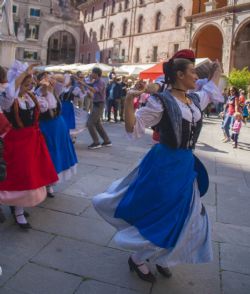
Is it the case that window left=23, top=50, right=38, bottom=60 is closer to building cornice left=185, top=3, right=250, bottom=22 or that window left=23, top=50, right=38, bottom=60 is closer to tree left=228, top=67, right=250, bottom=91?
building cornice left=185, top=3, right=250, bottom=22

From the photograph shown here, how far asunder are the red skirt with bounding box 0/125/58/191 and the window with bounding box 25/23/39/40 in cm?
5315

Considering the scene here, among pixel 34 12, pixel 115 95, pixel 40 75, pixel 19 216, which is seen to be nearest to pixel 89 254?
pixel 19 216

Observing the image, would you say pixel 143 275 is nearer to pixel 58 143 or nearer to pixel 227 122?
pixel 58 143

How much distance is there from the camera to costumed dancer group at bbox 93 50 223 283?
3.06 meters

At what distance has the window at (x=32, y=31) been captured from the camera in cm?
5406

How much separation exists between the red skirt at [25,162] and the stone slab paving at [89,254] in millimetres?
490

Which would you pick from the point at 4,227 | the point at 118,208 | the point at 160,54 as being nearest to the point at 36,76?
the point at 4,227

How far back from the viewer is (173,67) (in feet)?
10.6

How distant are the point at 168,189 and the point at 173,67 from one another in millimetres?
978

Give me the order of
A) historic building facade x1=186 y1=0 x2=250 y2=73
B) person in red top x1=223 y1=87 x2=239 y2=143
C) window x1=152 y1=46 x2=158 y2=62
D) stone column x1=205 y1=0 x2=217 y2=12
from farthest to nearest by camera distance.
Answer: window x1=152 y1=46 x2=158 y2=62
stone column x1=205 y1=0 x2=217 y2=12
historic building facade x1=186 y1=0 x2=250 y2=73
person in red top x1=223 y1=87 x2=239 y2=143

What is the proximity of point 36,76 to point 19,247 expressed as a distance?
267 cm

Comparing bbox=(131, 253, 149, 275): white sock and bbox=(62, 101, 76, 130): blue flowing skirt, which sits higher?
bbox=(62, 101, 76, 130): blue flowing skirt

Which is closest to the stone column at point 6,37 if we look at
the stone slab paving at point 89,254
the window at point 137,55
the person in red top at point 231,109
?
the person in red top at point 231,109

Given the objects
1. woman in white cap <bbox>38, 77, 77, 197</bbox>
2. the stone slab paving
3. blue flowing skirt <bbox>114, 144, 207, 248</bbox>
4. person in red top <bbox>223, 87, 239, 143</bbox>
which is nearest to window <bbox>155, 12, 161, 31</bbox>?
person in red top <bbox>223, 87, 239, 143</bbox>
